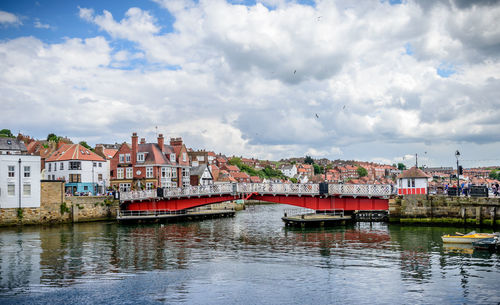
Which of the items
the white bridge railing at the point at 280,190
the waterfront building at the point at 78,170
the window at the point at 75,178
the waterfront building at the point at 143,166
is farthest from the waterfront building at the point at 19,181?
the waterfront building at the point at 143,166

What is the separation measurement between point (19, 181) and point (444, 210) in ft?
167

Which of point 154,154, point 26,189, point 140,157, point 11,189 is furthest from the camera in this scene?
point 140,157

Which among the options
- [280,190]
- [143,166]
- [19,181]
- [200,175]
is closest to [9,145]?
[19,181]

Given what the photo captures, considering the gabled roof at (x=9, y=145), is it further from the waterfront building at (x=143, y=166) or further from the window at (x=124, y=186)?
the window at (x=124, y=186)

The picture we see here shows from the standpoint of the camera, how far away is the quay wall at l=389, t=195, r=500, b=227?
45688 millimetres

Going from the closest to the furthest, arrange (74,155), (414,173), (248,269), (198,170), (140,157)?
(248,269) → (414,173) → (74,155) → (140,157) → (198,170)

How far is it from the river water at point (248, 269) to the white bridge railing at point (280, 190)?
6.44 metres

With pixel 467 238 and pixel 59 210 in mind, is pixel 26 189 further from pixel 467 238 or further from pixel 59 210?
pixel 467 238

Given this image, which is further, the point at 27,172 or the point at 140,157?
the point at 140,157

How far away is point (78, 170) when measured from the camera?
7412 centimetres

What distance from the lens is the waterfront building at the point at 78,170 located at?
73.9 metres

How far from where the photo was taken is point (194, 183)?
9588 centimetres

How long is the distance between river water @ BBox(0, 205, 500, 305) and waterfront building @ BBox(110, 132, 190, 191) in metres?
31.8

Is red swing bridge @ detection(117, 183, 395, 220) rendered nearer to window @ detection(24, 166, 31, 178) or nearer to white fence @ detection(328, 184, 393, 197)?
white fence @ detection(328, 184, 393, 197)
